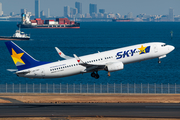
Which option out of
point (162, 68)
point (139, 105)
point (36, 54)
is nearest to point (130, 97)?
point (139, 105)

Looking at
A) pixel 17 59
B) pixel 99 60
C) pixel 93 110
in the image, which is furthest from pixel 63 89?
pixel 93 110

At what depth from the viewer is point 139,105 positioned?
2793 inches

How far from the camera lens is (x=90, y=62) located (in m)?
74.4

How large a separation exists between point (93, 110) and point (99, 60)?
505 inches

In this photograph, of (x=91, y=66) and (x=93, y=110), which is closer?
(x=93, y=110)

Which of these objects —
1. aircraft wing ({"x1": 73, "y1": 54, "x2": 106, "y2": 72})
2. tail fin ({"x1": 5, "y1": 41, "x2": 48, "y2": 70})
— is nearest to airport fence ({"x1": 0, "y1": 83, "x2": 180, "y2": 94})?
tail fin ({"x1": 5, "y1": 41, "x2": 48, "y2": 70})

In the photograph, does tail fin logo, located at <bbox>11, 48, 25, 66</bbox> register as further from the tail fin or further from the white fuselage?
the white fuselage

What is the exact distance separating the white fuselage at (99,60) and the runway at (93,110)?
7439 mm

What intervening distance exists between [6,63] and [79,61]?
106 meters

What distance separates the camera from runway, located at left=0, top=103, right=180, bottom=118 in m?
60.4

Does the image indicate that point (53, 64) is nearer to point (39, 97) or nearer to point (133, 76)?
point (39, 97)

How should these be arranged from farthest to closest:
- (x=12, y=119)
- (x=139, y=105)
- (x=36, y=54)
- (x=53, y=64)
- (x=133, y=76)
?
1. (x=36, y=54)
2. (x=133, y=76)
3. (x=53, y=64)
4. (x=139, y=105)
5. (x=12, y=119)

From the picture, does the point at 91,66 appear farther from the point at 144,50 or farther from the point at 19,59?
the point at 19,59

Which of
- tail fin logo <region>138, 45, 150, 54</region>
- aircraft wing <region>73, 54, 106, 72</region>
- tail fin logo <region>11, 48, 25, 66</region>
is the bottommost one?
aircraft wing <region>73, 54, 106, 72</region>
